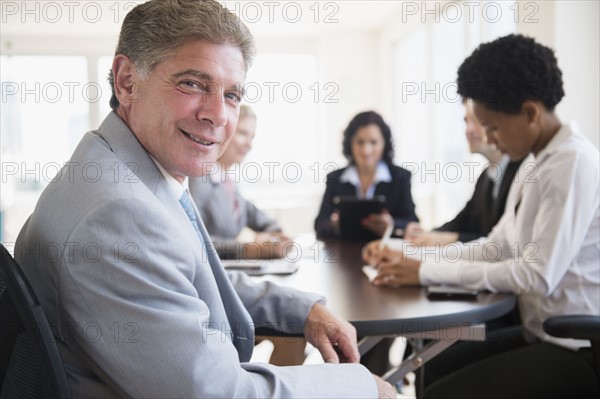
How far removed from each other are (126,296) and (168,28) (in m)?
0.56

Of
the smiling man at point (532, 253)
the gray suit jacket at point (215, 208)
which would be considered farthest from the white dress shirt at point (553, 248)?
the gray suit jacket at point (215, 208)

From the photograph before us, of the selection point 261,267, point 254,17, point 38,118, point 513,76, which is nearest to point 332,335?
point 261,267

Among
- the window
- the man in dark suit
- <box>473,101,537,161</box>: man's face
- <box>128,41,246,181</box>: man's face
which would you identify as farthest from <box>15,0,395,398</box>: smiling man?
the window

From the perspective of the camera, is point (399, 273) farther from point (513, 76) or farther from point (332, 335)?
point (513, 76)

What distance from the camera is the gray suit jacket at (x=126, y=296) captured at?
0.96 m

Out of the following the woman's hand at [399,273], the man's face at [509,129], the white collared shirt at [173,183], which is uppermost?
the man's face at [509,129]

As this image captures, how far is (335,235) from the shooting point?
3.73 meters

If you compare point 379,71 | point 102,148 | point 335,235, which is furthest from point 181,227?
point 379,71

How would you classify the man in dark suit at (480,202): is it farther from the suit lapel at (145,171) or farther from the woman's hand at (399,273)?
the suit lapel at (145,171)

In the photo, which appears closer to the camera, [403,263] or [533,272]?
[533,272]

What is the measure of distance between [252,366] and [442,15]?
665 cm

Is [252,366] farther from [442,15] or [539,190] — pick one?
[442,15]

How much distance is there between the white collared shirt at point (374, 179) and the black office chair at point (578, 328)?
2.62 meters

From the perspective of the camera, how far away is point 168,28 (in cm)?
122
